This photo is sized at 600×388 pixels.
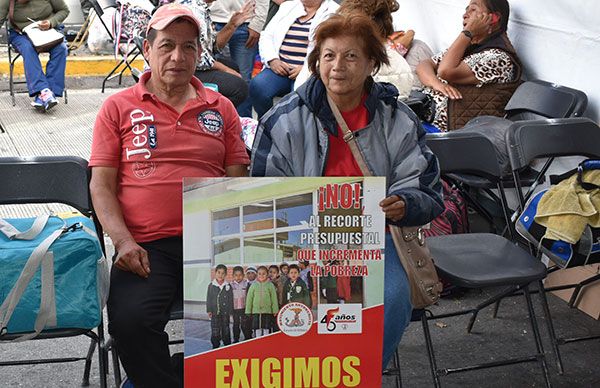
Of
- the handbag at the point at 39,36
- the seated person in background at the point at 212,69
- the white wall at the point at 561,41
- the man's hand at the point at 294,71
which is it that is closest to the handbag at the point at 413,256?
the white wall at the point at 561,41

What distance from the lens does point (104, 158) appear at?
3.45 metres

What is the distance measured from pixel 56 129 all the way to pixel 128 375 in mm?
5430

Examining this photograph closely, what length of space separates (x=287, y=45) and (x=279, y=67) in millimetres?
173

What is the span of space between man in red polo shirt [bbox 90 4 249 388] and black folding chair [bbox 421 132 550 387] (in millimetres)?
→ 1092

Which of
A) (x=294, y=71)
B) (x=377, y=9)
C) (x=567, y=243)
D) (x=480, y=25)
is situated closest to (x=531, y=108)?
(x=480, y=25)

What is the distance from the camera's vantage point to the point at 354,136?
11.3 feet

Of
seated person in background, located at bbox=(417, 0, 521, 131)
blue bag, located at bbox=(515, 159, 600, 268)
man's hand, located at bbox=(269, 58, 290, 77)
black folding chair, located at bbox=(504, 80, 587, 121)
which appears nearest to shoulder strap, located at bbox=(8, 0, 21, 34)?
man's hand, located at bbox=(269, 58, 290, 77)

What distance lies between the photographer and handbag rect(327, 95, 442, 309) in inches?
135

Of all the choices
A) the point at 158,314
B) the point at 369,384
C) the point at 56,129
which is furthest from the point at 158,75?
the point at 56,129

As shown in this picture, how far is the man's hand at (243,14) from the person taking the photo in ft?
23.3

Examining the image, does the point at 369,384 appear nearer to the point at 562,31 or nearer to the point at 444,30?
the point at 562,31

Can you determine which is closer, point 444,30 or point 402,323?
point 402,323

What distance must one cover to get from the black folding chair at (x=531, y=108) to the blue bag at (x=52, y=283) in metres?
2.27

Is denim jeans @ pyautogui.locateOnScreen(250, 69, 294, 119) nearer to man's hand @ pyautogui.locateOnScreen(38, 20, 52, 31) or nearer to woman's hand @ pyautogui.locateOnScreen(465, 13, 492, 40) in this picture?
woman's hand @ pyautogui.locateOnScreen(465, 13, 492, 40)
